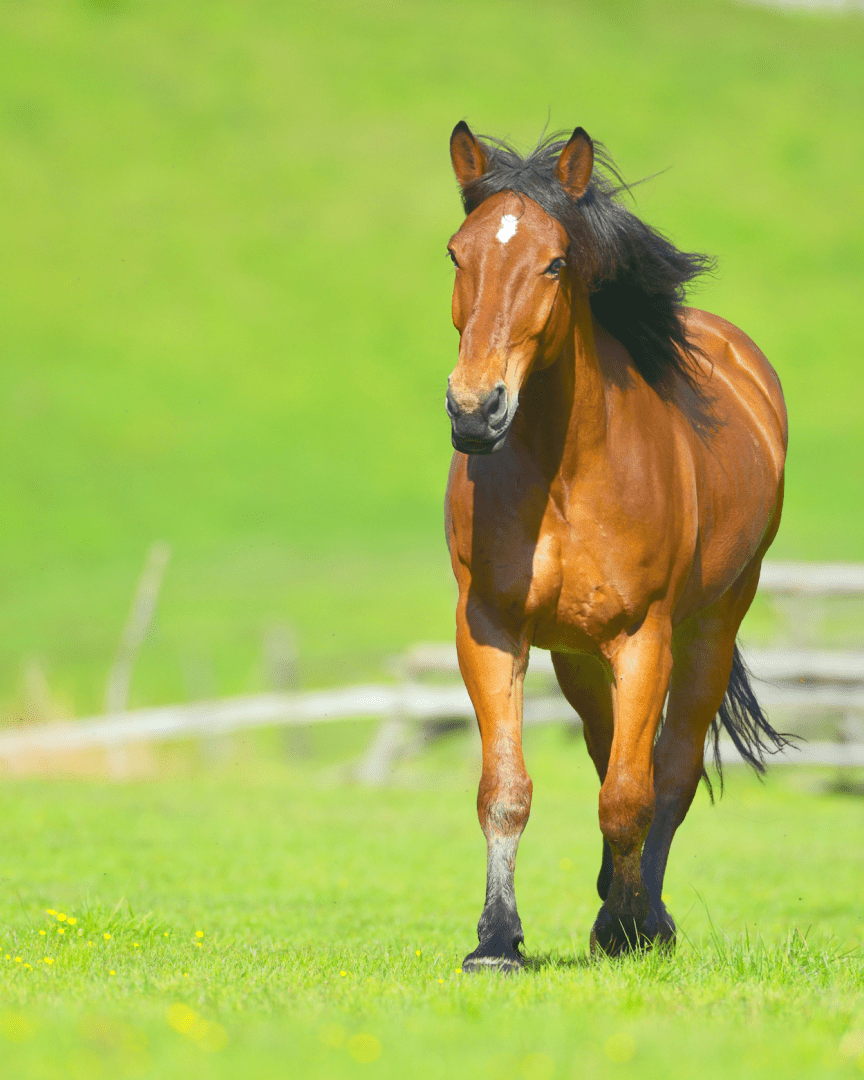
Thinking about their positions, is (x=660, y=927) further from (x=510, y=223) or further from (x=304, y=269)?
(x=304, y=269)

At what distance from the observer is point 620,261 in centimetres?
491

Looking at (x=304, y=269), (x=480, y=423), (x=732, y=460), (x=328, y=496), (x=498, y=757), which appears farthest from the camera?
(x=304, y=269)

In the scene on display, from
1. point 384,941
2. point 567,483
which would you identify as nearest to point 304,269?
point 384,941

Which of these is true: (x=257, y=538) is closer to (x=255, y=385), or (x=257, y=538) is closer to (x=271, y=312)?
(x=255, y=385)

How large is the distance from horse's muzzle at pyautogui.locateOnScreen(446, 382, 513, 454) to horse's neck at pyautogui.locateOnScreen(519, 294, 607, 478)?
722 millimetres

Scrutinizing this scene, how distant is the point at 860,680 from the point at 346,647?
Answer: 1107 centimetres

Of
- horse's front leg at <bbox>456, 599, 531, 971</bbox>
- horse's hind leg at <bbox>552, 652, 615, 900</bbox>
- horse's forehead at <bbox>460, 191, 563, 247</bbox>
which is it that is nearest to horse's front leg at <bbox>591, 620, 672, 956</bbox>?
horse's front leg at <bbox>456, 599, 531, 971</bbox>

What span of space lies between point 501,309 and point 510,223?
0.32m

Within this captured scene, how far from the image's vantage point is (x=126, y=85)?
5069 cm

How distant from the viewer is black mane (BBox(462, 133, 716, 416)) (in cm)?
457

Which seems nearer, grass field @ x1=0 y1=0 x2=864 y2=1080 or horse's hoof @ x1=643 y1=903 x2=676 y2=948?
grass field @ x1=0 y1=0 x2=864 y2=1080

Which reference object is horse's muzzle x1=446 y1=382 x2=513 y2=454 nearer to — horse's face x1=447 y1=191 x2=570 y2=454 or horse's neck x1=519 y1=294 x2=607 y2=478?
horse's face x1=447 y1=191 x2=570 y2=454

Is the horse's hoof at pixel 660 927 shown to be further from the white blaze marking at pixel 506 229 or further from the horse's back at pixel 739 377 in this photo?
the white blaze marking at pixel 506 229

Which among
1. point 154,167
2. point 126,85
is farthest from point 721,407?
point 126,85
